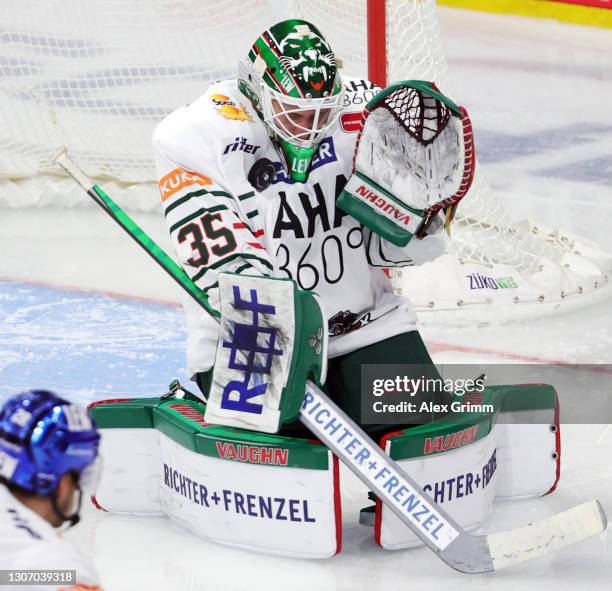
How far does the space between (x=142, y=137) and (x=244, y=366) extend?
264 centimetres

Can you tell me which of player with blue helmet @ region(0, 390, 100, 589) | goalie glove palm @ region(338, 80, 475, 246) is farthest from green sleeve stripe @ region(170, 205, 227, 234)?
player with blue helmet @ region(0, 390, 100, 589)

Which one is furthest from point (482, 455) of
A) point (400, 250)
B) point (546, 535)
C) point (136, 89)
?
point (136, 89)

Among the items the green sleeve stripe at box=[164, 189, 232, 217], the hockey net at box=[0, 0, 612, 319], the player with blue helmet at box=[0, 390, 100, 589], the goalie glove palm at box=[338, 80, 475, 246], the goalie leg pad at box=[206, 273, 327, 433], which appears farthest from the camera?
the hockey net at box=[0, 0, 612, 319]

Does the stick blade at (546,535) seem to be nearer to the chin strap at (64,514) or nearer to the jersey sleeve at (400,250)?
the jersey sleeve at (400,250)

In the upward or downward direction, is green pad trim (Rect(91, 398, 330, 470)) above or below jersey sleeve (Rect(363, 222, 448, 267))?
below

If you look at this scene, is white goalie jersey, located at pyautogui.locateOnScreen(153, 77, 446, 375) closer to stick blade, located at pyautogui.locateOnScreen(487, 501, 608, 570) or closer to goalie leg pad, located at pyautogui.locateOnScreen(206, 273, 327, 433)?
goalie leg pad, located at pyautogui.locateOnScreen(206, 273, 327, 433)

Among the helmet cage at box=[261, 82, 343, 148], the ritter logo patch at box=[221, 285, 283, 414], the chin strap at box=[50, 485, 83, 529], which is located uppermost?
the helmet cage at box=[261, 82, 343, 148]

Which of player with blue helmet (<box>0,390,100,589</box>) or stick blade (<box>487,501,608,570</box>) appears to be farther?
stick blade (<box>487,501,608,570</box>)

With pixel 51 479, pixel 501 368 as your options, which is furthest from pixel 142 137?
pixel 51 479

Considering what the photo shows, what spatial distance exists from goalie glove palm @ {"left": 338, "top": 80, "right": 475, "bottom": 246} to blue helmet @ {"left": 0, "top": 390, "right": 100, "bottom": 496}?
1.18 m

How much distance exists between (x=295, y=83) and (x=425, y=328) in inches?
66.9

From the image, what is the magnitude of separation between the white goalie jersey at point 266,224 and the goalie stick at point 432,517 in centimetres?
16

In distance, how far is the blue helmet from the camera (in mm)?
1682

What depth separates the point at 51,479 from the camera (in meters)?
1.70
